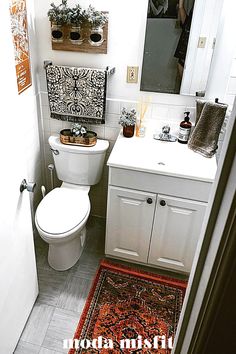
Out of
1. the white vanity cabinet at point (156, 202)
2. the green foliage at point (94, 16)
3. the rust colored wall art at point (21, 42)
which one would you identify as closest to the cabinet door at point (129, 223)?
the white vanity cabinet at point (156, 202)

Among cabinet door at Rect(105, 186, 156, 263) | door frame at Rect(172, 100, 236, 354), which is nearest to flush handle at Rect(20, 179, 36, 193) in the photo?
cabinet door at Rect(105, 186, 156, 263)

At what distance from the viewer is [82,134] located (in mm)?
2055

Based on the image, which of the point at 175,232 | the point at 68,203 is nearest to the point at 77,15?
the point at 68,203

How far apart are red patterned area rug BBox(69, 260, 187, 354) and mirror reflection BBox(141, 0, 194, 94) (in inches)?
49.8

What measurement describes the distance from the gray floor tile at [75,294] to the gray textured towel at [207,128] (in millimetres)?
1122

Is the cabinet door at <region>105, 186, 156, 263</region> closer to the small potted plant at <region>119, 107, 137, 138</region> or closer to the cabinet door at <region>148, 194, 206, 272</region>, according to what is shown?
the cabinet door at <region>148, 194, 206, 272</region>

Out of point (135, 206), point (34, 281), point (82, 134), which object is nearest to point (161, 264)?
point (135, 206)

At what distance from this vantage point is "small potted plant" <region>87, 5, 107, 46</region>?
1762mm

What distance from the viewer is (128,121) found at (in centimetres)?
196

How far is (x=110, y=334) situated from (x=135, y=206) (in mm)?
739

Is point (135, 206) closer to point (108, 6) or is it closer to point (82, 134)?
point (82, 134)

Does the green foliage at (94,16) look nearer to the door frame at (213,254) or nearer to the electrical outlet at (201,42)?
the electrical outlet at (201,42)

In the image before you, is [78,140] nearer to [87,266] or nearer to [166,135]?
[166,135]

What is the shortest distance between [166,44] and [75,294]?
5.35 feet
